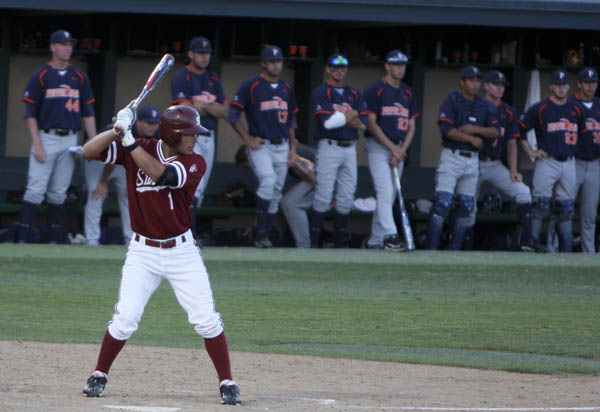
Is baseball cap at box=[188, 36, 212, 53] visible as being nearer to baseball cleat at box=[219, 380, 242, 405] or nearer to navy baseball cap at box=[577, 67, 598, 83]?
navy baseball cap at box=[577, 67, 598, 83]

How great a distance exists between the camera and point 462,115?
36.9ft

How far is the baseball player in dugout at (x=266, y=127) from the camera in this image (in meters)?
10.9

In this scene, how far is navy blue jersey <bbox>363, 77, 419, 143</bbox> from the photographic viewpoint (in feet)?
36.8

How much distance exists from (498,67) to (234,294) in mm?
6631

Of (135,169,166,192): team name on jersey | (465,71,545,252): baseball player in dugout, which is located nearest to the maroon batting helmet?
(135,169,166,192): team name on jersey

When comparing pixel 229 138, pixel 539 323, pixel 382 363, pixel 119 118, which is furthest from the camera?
pixel 229 138

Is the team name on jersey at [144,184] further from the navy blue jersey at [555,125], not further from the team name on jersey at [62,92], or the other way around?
the navy blue jersey at [555,125]

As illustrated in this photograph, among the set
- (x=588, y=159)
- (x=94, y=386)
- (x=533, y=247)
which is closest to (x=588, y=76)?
(x=588, y=159)

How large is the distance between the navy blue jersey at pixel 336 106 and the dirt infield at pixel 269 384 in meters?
4.76

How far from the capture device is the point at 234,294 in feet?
28.3

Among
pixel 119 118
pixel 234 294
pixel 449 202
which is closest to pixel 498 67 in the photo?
pixel 449 202

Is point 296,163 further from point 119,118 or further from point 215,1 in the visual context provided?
point 119,118

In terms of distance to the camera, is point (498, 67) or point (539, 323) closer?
point (539, 323)

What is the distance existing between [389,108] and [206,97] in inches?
73.9
